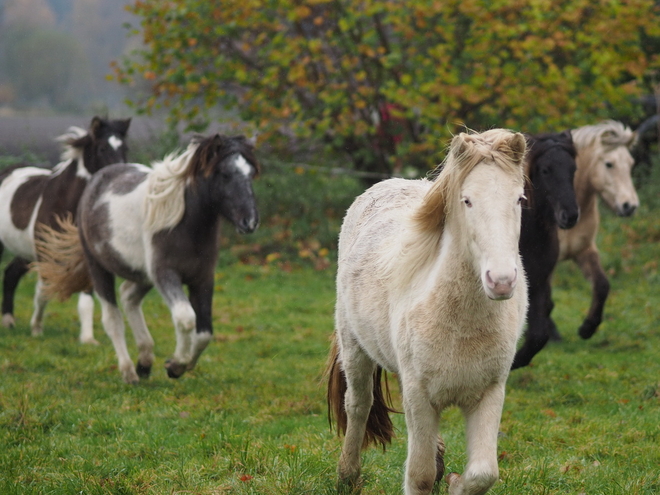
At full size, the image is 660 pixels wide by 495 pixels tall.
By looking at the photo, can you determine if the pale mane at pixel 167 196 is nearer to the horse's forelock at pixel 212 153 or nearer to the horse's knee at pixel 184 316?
the horse's forelock at pixel 212 153

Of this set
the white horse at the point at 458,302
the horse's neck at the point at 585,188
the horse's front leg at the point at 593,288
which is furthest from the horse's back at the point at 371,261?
the horse's neck at the point at 585,188

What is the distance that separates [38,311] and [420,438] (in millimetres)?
6345

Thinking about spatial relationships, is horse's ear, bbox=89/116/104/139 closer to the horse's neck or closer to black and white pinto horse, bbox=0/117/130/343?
black and white pinto horse, bbox=0/117/130/343

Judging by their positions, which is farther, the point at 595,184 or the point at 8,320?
the point at 8,320

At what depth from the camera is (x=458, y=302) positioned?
3387 millimetres

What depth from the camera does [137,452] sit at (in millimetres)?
4805

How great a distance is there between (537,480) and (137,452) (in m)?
2.32

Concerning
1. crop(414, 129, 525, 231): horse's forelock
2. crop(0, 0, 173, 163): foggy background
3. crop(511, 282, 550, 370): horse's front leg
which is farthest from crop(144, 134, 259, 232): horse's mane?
crop(0, 0, 173, 163): foggy background

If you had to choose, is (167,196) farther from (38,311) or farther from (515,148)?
(515,148)

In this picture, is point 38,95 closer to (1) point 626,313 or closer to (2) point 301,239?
(2) point 301,239

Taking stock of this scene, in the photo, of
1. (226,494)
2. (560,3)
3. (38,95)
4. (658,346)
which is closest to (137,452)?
(226,494)

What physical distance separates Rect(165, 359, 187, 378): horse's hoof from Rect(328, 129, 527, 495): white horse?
9.76 feet

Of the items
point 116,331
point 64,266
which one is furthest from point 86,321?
point 116,331

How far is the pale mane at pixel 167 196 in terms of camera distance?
21.1ft
